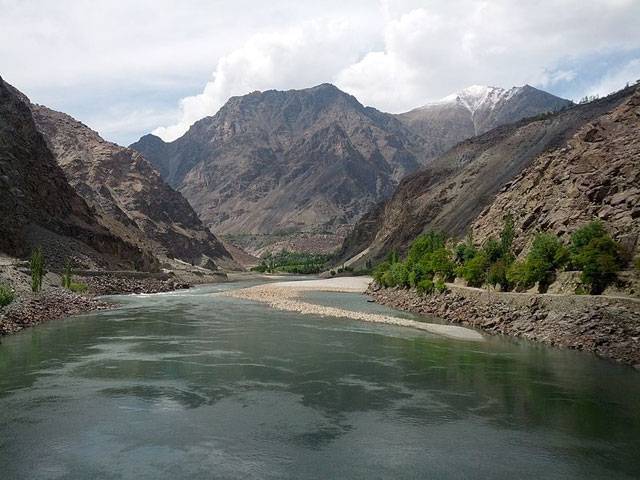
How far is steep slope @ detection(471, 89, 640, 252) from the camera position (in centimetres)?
4475

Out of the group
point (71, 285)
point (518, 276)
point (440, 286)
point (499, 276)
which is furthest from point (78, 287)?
point (518, 276)

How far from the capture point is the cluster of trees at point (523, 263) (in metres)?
39.5

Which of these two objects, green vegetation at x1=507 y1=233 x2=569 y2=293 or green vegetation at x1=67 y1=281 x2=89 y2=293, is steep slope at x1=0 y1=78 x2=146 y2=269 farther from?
green vegetation at x1=507 y1=233 x2=569 y2=293

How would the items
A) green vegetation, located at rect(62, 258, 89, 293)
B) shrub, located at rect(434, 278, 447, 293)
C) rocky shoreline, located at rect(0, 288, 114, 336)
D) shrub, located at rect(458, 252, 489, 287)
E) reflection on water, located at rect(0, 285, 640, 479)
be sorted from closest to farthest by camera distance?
reflection on water, located at rect(0, 285, 640, 479) < rocky shoreline, located at rect(0, 288, 114, 336) < shrub, located at rect(458, 252, 489, 287) < shrub, located at rect(434, 278, 447, 293) < green vegetation, located at rect(62, 258, 89, 293)

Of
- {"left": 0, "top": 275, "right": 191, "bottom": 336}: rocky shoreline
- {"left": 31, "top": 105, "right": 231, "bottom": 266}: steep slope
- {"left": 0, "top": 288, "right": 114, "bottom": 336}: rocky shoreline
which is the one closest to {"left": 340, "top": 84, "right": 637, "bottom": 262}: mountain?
{"left": 31, "top": 105, "right": 231, "bottom": 266}: steep slope

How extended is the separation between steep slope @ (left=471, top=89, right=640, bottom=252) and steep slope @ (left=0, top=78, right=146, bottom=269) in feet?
202

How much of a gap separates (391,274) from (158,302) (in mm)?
33734

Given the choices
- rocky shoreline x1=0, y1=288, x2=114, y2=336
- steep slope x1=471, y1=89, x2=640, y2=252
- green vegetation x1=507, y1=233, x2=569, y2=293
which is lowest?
rocky shoreline x1=0, y1=288, x2=114, y2=336

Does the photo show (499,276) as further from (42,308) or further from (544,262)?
(42,308)

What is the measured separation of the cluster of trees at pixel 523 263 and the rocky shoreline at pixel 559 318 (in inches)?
82.0

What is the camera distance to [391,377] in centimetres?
2786

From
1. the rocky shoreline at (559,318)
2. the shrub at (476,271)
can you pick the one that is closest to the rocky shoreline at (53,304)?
the rocky shoreline at (559,318)

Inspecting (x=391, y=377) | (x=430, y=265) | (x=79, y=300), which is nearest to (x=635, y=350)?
(x=391, y=377)

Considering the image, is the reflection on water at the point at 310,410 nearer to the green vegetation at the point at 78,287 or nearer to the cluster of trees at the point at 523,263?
the cluster of trees at the point at 523,263
